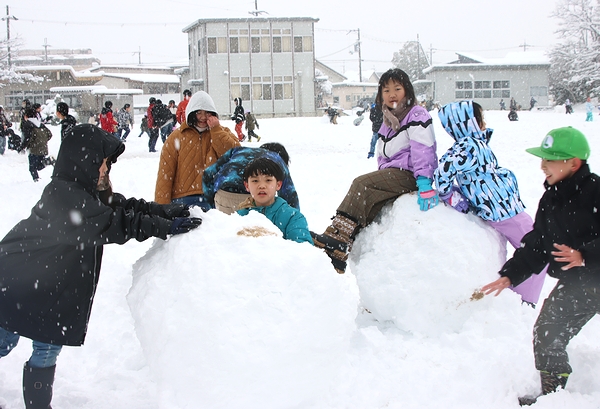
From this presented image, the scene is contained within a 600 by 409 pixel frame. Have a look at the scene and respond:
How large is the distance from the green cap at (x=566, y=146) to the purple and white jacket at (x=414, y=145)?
0.96 meters

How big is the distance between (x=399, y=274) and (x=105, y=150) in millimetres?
2038

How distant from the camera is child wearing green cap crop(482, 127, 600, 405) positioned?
272cm

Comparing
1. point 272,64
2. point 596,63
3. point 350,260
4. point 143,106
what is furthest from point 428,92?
point 350,260

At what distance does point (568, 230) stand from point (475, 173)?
0.87 meters

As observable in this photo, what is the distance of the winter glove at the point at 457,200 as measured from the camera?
3633mm

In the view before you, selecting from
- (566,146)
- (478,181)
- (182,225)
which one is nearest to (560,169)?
(566,146)

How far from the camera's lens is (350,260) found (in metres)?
4.00

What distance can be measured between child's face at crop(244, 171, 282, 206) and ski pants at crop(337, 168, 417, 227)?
2.40 feet

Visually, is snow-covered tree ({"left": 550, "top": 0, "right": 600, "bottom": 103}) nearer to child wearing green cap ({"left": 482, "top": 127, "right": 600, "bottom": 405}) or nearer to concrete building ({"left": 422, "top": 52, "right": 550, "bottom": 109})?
concrete building ({"left": 422, "top": 52, "right": 550, "bottom": 109})

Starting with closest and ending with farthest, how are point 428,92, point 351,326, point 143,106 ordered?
point 351,326
point 143,106
point 428,92

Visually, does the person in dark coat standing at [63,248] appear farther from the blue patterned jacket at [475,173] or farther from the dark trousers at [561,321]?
the dark trousers at [561,321]

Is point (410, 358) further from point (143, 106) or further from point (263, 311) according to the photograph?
point (143, 106)

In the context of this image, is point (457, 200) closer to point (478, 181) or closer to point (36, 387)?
point (478, 181)

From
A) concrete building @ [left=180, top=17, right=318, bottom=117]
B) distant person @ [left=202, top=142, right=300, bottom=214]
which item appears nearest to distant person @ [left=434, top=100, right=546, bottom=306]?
distant person @ [left=202, top=142, right=300, bottom=214]
